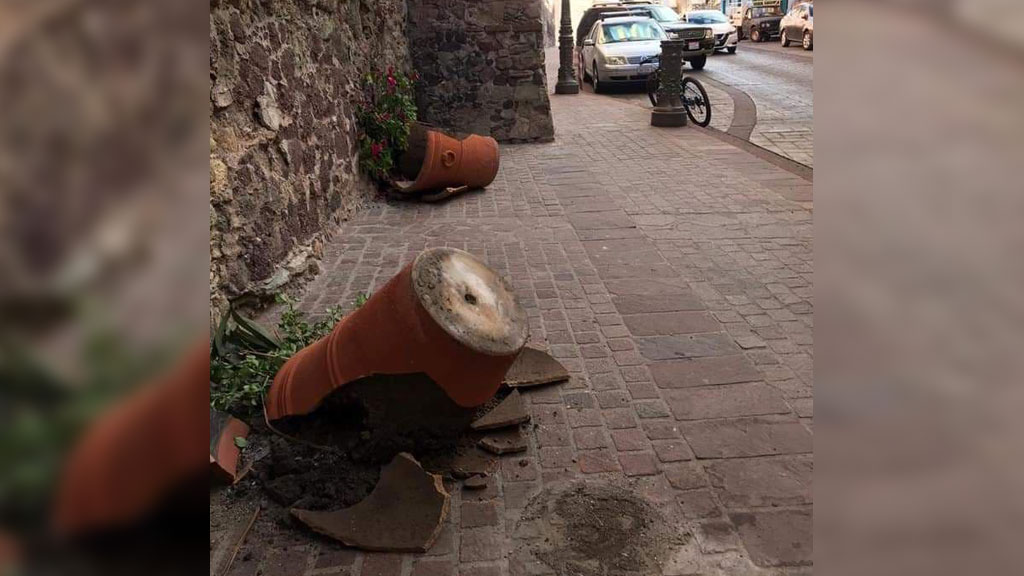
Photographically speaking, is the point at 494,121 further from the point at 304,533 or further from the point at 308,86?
the point at 304,533

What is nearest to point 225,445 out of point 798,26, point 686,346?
point 686,346

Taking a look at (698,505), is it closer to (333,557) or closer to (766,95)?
(333,557)

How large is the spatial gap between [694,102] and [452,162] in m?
5.84

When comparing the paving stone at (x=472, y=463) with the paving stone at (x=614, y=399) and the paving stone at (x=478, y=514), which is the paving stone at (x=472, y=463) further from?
the paving stone at (x=614, y=399)

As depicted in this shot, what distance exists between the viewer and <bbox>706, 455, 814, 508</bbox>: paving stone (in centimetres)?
275

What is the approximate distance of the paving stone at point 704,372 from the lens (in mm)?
3664

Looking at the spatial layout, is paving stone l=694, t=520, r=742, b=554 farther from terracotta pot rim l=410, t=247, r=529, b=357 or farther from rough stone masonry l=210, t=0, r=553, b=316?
rough stone masonry l=210, t=0, r=553, b=316

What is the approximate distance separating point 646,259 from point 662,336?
1430 millimetres

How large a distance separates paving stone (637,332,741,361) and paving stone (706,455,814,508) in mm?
1007

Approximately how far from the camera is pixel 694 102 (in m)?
11.9

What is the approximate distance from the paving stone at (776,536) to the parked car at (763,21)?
94.4ft

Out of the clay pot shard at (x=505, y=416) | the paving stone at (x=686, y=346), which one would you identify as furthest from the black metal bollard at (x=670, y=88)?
the clay pot shard at (x=505, y=416)

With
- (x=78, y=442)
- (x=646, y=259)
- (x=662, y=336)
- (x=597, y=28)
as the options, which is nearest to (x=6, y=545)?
(x=78, y=442)

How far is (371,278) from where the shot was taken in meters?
5.17
